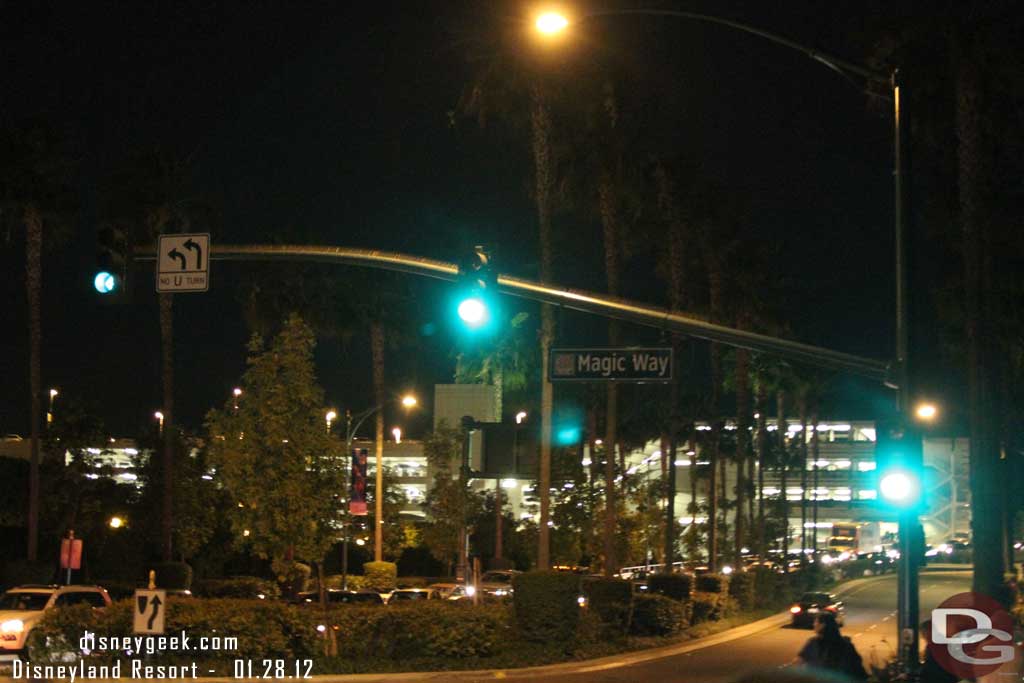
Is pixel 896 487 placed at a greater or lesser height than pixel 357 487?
greater

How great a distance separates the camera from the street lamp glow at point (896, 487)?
1493cm

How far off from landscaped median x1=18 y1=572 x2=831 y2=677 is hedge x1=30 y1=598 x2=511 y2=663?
0.06 ft

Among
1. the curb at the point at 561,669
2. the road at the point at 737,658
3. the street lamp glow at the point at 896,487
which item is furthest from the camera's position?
the road at the point at 737,658

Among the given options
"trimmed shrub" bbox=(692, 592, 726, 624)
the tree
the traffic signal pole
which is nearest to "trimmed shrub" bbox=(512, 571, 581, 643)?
the tree

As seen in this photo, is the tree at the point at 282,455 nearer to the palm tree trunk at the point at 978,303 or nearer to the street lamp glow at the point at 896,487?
the palm tree trunk at the point at 978,303

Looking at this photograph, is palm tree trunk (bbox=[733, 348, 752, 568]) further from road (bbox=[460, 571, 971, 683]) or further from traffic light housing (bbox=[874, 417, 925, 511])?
traffic light housing (bbox=[874, 417, 925, 511])

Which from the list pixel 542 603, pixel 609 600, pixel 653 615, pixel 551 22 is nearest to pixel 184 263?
pixel 551 22

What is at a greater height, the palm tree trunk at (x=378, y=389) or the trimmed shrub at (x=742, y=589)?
the palm tree trunk at (x=378, y=389)

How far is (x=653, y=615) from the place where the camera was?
33438 millimetres

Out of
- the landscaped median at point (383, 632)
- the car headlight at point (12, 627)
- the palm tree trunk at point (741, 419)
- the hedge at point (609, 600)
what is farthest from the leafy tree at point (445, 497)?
the car headlight at point (12, 627)

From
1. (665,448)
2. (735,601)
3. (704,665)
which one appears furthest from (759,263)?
(704,665)

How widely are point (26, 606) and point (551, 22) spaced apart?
16.9 m

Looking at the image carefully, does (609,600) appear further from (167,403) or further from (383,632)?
(167,403)

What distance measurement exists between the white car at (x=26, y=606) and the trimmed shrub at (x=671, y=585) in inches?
681
